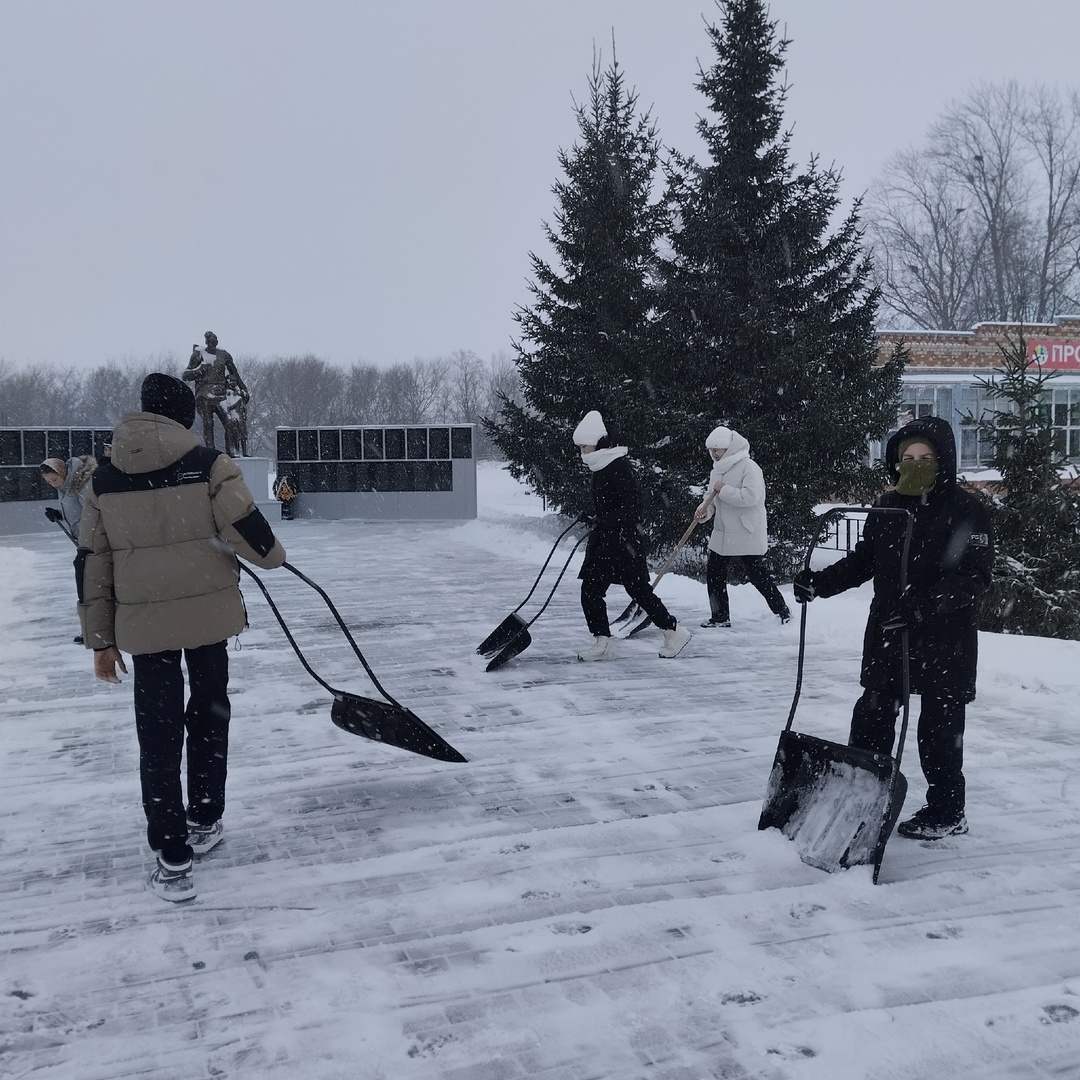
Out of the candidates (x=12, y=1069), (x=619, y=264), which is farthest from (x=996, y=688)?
(x=619, y=264)

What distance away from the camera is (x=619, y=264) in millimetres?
16938

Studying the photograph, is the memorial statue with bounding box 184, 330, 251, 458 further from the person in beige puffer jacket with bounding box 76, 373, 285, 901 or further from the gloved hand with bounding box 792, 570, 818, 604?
the gloved hand with bounding box 792, 570, 818, 604

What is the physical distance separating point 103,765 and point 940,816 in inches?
143

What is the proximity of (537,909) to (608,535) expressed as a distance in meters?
3.57

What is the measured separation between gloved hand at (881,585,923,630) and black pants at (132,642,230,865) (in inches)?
86.9

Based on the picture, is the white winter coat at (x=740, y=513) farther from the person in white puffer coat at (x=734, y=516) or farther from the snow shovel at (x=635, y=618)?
the snow shovel at (x=635, y=618)

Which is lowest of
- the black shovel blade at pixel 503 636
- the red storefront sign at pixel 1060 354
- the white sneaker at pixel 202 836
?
the white sneaker at pixel 202 836

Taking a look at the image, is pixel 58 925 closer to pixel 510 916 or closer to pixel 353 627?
pixel 510 916

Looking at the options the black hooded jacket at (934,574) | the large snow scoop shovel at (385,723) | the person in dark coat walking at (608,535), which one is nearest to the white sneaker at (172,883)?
the large snow scoop shovel at (385,723)

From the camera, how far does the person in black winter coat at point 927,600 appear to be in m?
3.33

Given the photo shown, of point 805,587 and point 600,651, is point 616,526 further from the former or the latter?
point 805,587

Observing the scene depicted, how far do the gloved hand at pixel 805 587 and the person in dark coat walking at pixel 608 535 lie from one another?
2.76m

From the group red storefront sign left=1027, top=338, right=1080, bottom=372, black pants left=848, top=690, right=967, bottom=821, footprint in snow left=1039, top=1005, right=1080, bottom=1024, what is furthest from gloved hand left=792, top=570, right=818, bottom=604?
red storefront sign left=1027, top=338, right=1080, bottom=372

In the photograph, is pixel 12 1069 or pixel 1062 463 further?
pixel 1062 463
